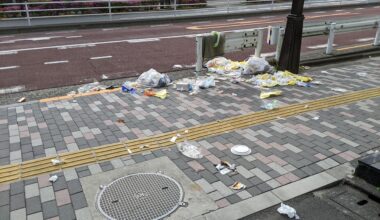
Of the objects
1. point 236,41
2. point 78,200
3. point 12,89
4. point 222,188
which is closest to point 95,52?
point 12,89

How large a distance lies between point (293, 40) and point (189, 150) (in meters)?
4.59

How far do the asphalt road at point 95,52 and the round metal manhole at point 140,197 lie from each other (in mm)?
4605

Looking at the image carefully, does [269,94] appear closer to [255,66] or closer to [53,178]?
[255,66]

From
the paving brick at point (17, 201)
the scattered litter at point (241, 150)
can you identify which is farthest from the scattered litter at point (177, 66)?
the paving brick at point (17, 201)

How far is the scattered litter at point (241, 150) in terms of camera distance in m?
4.44

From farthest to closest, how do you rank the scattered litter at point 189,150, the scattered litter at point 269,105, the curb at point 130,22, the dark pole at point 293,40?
the curb at point 130,22
the dark pole at point 293,40
the scattered litter at point 269,105
the scattered litter at point 189,150

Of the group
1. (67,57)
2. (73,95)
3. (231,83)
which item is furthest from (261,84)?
(67,57)

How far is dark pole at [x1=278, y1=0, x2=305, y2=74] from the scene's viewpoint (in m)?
7.69

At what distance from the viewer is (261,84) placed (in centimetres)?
717

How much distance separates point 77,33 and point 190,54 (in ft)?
21.9

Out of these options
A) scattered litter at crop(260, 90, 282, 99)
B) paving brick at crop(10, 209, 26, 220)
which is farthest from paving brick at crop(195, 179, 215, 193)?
scattered litter at crop(260, 90, 282, 99)

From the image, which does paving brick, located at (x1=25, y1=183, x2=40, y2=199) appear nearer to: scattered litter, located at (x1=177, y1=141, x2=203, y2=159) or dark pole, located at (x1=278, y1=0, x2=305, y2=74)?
scattered litter, located at (x1=177, y1=141, x2=203, y2=159)

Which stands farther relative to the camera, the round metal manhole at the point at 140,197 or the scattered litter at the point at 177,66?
the scattered litter at the point at 177,66

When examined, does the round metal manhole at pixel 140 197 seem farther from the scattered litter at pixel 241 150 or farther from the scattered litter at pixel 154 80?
the scattered litter at pixel 154 80
